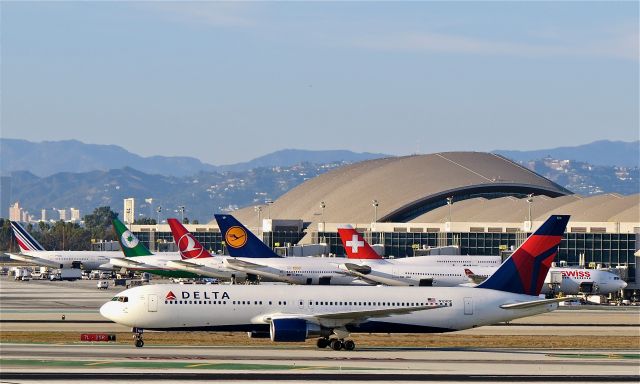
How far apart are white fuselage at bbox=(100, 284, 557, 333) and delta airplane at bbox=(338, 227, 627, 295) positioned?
1820 inches

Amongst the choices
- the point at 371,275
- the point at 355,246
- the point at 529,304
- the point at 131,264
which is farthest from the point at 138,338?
the point at 131,264

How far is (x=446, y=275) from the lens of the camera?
11894 centimetres

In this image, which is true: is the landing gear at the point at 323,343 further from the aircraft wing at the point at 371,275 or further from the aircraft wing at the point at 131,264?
the aircraft wing at the point at 131,264

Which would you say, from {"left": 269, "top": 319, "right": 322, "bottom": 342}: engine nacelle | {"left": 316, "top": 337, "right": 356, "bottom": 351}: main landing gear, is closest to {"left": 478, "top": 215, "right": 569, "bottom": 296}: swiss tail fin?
{"left": 316, "top": 337, "right": 356, "bottom": 351}: main landing gear

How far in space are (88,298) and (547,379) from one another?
3334 inches

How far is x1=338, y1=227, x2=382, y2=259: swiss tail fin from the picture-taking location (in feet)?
439

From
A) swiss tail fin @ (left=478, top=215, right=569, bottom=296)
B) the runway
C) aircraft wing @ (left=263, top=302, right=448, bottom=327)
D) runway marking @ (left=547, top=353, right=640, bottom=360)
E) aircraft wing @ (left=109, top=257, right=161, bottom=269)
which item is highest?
swiss tail fin @ (left=478, top=215, right=569, bottom=296)

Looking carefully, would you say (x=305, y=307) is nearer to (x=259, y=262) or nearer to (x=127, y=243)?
(x=259, y=262)

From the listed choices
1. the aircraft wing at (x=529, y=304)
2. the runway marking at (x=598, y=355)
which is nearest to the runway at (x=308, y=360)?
the runway marking at (x=598, y=355)

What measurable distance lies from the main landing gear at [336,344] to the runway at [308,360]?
2.39 ft

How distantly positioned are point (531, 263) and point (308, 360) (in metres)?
16.8

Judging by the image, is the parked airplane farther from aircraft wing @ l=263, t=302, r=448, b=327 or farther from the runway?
aircraft wing @ l=263, t=302, r=448, b=327

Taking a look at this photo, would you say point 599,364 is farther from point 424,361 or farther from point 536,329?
point 536,329

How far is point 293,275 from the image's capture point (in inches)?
4887
